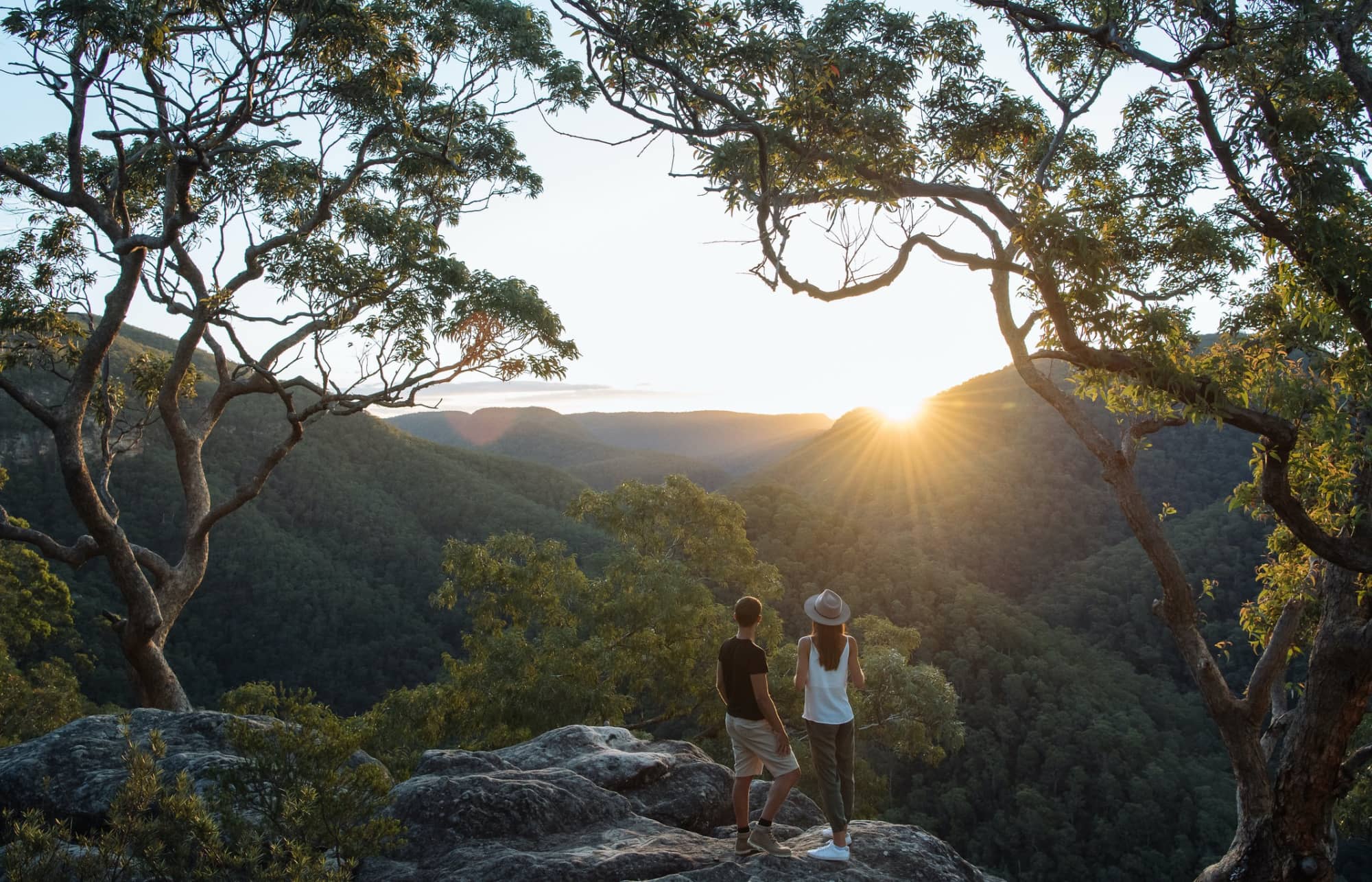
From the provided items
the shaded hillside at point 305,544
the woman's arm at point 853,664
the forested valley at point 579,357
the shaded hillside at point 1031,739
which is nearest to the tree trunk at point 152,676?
the forested valley at point 579,357

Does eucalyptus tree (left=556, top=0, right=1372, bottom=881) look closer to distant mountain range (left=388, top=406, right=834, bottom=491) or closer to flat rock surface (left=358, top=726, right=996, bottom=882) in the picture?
flat rock surface (left=358, top=726, right=996, bottom=882)

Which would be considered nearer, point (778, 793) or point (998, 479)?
point (778, 793)

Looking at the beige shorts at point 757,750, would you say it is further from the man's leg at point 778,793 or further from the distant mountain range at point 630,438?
the distant mountain range at point 630,438

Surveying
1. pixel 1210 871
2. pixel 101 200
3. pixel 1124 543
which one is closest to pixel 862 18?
pixel 1210 871

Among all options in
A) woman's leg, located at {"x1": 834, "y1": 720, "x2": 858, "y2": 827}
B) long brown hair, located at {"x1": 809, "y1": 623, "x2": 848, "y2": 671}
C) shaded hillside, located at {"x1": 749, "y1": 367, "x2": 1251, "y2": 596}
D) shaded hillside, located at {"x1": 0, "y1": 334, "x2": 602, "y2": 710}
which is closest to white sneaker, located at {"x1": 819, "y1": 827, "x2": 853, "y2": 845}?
woman's leg, located at {"x1": 834, "y1": 720, "x2": 858, "y2": 827}

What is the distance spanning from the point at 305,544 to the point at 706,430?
94.1 m

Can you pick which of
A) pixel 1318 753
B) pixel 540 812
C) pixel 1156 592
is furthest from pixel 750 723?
pixel 1156 592

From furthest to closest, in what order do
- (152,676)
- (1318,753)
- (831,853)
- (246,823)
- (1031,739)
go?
(1031,739) → (152,676) → (1318,753) → (831,853) → (246,823)

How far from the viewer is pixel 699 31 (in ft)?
21.2

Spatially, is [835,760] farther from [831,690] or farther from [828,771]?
[831,690]

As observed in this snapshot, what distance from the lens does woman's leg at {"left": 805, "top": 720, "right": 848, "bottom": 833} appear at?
15.8ft

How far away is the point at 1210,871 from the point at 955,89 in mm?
7219

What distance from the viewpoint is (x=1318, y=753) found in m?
6.70

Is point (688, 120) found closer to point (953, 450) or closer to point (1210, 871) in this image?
point (1210, 871)
